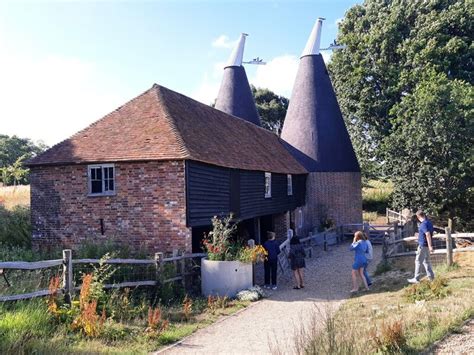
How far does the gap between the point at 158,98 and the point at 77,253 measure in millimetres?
5936

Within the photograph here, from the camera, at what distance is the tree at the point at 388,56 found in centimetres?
2286

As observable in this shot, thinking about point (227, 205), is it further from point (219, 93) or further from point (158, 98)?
point (219, 93)

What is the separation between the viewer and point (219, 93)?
28.4 metres

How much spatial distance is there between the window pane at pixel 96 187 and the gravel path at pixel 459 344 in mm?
9886

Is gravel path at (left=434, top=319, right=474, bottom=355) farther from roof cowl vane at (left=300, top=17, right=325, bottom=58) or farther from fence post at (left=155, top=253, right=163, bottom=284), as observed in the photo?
roof cowl vane at (left=300, top=17, right=325, bottom=58)

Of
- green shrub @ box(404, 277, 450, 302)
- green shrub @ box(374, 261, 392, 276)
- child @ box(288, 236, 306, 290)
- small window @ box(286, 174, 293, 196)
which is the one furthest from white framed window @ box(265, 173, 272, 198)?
green shrub @ box(404, 277, 450, 302)

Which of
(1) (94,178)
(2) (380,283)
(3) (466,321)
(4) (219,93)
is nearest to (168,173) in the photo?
(1) (94,178)

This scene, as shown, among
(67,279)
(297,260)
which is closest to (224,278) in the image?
(297,260)

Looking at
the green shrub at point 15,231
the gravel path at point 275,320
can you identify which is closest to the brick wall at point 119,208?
the green shrub at point 15,231

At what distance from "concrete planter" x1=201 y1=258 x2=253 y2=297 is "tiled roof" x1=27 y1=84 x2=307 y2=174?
2.97 m

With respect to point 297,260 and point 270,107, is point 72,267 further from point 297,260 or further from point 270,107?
point 270,107

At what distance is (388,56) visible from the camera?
2477 cm

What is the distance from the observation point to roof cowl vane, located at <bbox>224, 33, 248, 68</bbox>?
92.6ft

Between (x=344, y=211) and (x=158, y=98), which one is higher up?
(x=158, y=98)
